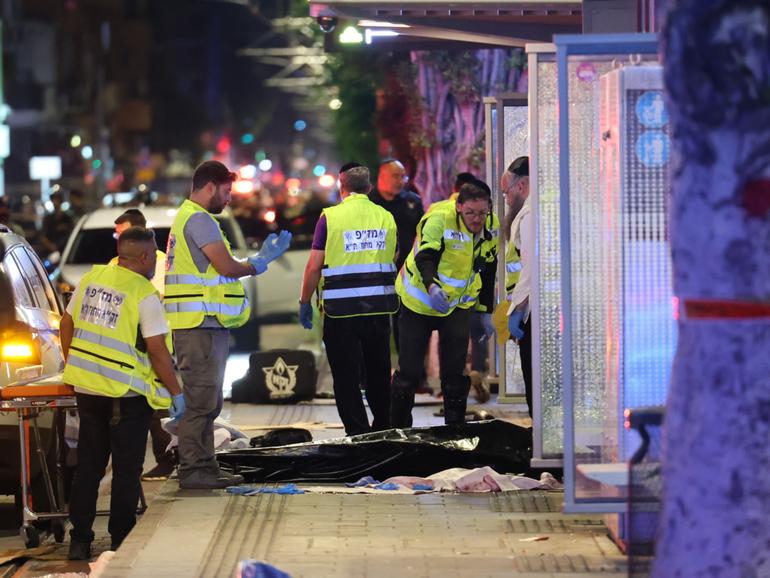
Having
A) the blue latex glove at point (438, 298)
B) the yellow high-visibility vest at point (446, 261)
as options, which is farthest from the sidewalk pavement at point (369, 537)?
the yellow high-visibility vest at point (446, 261)

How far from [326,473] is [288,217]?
2162cm

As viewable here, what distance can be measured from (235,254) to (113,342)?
1068 cm

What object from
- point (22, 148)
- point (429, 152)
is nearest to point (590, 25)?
point (429, 152)

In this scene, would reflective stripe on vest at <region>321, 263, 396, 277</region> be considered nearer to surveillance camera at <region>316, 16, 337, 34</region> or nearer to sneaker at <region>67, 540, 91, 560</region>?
sneaker at <region>67, 540, 91, 560</region>

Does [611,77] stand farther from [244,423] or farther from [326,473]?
[244,423]

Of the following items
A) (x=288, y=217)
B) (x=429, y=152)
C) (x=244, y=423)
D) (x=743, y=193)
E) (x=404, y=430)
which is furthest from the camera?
(x=288, y=217)

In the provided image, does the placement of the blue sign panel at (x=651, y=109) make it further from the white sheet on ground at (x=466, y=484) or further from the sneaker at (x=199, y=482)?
the sneaker at (x=199, y=482)

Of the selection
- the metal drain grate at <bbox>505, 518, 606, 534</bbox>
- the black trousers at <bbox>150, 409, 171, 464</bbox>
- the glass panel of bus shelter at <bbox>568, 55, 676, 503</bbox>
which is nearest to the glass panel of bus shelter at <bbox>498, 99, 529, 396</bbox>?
the black trousers at <bbox>150, 409, 171, 464</bbox>

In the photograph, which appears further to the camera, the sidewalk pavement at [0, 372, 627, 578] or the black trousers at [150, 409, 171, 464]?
the black trousers at [150, 409, 171, 464]

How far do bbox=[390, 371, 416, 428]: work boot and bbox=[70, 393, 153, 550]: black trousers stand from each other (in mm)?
2811

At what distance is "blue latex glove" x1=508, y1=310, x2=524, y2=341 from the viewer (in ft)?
33.4

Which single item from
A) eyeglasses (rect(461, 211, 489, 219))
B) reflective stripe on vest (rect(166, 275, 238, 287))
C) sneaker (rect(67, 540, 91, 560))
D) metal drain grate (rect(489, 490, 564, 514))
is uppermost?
eyeglasses (rect(461, 211, 489, 219))

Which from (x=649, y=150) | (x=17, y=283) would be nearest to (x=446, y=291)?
(x=17, y=283)

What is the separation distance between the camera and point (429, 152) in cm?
1916
